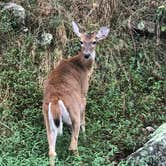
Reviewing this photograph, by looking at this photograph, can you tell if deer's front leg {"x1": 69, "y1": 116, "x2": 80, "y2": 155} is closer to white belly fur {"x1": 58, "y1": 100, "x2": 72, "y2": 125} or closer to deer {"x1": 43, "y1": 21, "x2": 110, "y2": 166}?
deer {"x1": 43, "y1": 21, "x2": 110, "y2": 166}

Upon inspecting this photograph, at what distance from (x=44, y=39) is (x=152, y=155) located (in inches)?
137

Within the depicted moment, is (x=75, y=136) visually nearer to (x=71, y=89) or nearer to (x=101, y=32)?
(x=71, y=89)

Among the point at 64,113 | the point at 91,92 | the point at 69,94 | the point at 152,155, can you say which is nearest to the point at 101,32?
the point at 91,92

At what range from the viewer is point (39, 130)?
718cm

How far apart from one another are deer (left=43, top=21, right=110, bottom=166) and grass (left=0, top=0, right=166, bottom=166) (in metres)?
0.33

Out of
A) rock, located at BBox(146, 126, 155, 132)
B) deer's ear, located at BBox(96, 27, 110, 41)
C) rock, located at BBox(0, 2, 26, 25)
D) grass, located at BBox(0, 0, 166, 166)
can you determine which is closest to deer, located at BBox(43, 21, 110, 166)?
deer's ear, located at BBox(96, 27, 110, 41)

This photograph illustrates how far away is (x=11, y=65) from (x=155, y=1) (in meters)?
3.07

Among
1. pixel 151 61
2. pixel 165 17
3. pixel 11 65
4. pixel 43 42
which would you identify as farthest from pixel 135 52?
pixel 11 65

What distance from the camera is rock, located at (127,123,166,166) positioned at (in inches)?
240

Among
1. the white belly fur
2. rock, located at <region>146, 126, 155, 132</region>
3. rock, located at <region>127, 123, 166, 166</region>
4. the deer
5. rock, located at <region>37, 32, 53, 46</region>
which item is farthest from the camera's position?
rock, located at <region>37, 32, 53, 46</region>

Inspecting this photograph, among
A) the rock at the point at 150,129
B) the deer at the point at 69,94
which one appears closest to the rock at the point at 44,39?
the deer at the point at 69,94

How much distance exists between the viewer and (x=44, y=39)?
8875mm

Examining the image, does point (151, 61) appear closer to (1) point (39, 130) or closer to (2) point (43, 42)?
(2) point (43, 42)

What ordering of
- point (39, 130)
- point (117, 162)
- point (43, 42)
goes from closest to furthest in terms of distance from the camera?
point (117, 162)
point (39, 130)
point (43, 42)
